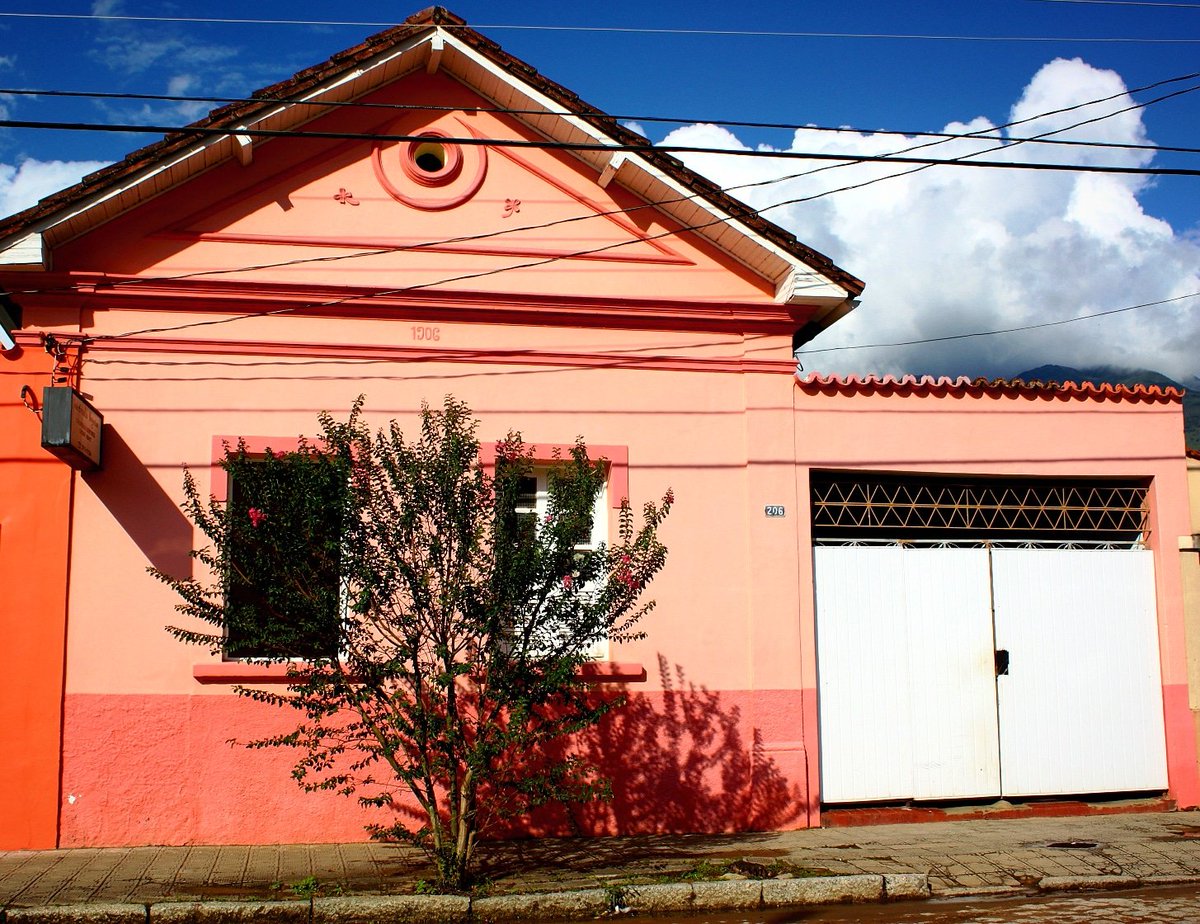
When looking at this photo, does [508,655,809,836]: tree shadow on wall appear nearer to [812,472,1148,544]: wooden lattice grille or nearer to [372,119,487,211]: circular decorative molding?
[812,472,1148,544]: wooden lattice grille

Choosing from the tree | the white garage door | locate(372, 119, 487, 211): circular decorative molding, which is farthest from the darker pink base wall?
locate(372, 119, 487, 211): circular decorative molding

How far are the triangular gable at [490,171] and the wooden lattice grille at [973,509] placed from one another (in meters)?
1.66

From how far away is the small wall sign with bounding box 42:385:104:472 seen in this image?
26.9ft

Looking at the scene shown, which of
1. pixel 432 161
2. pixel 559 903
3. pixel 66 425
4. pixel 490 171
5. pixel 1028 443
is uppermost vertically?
pixel 432 161

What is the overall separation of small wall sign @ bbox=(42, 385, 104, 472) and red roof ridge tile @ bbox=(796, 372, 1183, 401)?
5.84 meters

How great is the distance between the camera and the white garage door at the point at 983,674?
33.1ft

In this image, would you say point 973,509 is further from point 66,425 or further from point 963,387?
point 66,425

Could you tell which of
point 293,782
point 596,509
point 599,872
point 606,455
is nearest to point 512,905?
point 599,872

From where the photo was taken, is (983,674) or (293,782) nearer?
(293,782)

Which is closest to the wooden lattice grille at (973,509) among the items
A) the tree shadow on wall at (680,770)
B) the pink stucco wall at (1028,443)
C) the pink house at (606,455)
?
the pink house at (606,455)

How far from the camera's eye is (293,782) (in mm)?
9133

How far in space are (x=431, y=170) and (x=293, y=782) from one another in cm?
534

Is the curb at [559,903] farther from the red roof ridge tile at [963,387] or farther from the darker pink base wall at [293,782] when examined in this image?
the red roof ridge tile at [963,387]

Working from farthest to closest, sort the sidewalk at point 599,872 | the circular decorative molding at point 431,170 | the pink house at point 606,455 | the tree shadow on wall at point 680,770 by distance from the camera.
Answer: the circular decorative molding at point 431,170 < the tree shadow on wall at point 680,770 < the pink house at point 606,455 < the sidewalk at point 599,872
